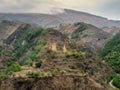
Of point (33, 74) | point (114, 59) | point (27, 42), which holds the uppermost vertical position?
point (33, 74)

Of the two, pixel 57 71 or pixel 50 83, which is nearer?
pixel 50 83

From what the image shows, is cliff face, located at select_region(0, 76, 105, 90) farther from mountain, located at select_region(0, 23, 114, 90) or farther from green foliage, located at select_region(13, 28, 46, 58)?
green foliage, located at select_region(13, 28, 46, 58)

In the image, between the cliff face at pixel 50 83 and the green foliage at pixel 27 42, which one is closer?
the cliff face at pixel 50 83

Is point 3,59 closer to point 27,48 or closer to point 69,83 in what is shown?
point 27,48

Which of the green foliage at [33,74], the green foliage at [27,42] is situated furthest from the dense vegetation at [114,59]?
the green foliage at [27,42]

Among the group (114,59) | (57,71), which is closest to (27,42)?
(114,59)

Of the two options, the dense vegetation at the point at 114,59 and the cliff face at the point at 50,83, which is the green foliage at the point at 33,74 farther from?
the dense vegetation at the point at 114,59

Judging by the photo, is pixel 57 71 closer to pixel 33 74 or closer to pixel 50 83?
pixel 50 83

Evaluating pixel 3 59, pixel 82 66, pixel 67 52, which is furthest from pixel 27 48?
pixel 82 66

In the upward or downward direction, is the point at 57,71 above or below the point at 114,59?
above
